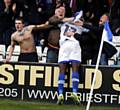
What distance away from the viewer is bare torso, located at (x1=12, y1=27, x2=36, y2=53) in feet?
46.5

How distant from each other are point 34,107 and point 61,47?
165 cm

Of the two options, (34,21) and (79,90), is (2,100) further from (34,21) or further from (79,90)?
(34,21)

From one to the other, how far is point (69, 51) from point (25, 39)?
57.3 inches

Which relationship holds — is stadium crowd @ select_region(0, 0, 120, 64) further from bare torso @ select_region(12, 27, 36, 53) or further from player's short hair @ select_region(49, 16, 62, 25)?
player's short hair @ select_region(49, 16, 62, 25)

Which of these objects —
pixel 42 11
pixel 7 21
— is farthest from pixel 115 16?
pixel 7 21

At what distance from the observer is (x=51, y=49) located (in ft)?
46.1

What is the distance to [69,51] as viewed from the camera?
13273mm

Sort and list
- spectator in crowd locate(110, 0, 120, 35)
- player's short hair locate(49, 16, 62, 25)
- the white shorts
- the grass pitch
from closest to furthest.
→ 1. the grass pitch
2. the white shorts
3. player's short hair locate(49, 16, 62, 25)
4. spectator in crowd locate(110, 0, 120, 35)

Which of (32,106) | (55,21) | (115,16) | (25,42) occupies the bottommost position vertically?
(32,106)

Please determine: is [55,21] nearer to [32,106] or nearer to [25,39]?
[25,39]

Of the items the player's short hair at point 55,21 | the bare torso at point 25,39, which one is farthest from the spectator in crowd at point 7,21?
the player's short hair at point 55,21

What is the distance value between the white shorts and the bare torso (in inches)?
43.7

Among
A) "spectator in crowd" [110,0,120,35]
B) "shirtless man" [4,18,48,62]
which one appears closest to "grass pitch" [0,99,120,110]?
"shirtless man" [4,18,48,62]

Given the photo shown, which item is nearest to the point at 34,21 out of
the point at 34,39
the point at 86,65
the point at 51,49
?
the point at 34,39
